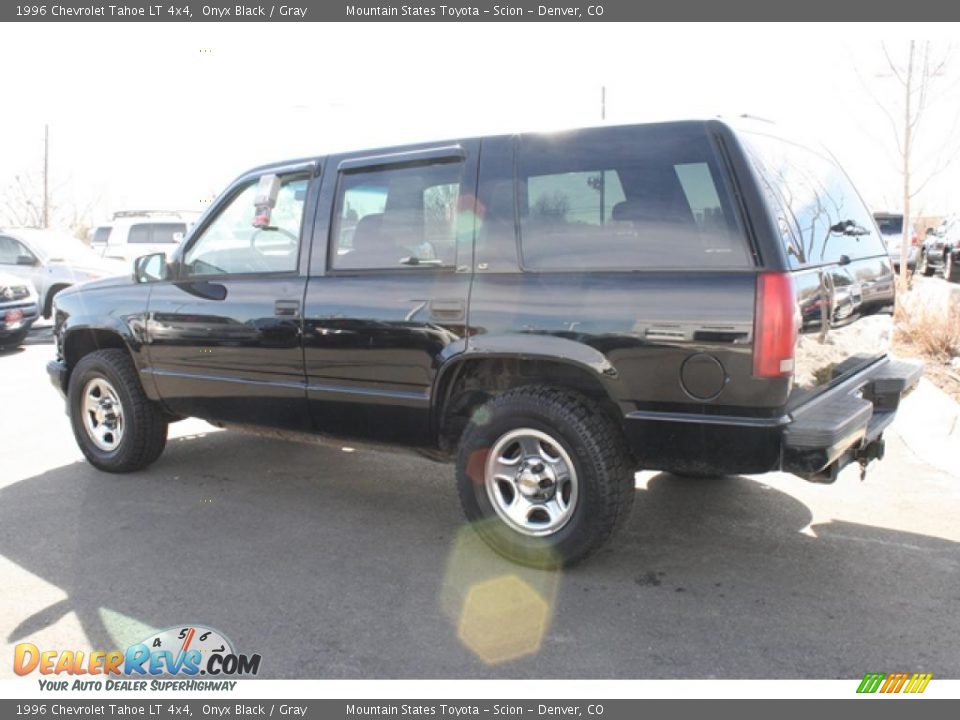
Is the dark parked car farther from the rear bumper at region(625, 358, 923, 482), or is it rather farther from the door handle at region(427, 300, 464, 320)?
the door handle at region(427, 300, 464, 320)

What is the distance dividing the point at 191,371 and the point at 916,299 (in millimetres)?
7910

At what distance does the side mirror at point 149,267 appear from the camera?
4.91m

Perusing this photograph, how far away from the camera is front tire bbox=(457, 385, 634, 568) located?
3.39 metres

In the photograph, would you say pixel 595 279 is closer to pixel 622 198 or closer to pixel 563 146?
pixel 622 198

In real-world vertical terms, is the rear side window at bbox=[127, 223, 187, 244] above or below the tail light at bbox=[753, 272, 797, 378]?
above

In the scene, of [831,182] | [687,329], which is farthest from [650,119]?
[831,182]

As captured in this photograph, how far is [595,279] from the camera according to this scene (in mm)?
3355

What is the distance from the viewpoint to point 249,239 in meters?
4.54

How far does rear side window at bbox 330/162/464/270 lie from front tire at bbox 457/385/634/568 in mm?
809

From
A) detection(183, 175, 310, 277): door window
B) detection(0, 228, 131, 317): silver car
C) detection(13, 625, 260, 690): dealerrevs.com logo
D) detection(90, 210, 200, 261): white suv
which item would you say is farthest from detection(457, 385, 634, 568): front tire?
detection(90, 210, 200, 261): white suv

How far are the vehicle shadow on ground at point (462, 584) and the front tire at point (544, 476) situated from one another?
191 mm

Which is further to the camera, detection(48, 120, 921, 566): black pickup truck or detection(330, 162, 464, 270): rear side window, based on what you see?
detection(330, 162, 464, 270): rear side window

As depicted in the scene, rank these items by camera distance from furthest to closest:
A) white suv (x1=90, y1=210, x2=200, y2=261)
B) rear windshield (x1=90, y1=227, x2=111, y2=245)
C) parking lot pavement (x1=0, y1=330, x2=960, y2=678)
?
rear windshield (x1=90, y1=227, x2=111, y2=245) → white suv (x1=90, y1=210, x2=200, y2=261) → parking lot pavement (x1=0, y1=330, x2=960, y2=678)

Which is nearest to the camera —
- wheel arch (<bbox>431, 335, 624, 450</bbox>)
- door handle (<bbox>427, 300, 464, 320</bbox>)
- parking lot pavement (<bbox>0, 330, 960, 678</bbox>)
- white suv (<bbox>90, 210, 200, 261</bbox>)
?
parking lot pavement (<bbox>0, 330, 960, 678</bbox>)
